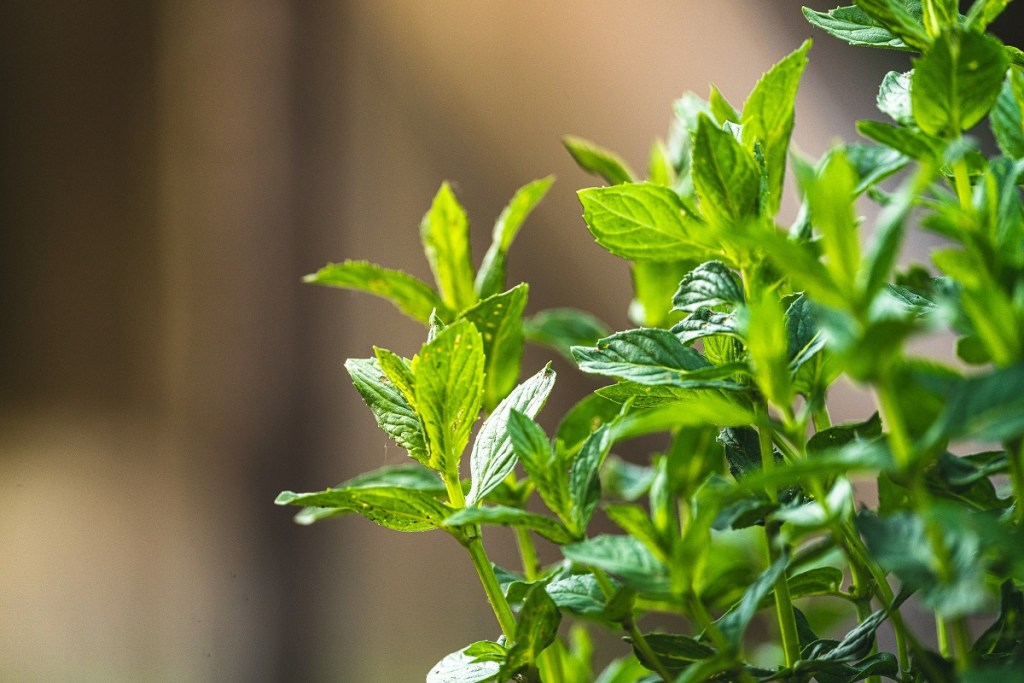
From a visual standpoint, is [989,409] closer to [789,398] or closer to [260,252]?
[789,398]

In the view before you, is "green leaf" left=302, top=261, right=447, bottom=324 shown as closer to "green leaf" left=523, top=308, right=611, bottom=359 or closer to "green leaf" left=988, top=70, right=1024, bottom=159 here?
"green leaf" left=523, top=308, right=611, bottom=359

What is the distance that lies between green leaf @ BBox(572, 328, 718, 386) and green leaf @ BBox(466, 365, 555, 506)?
0.02 meters

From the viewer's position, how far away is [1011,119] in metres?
0.39

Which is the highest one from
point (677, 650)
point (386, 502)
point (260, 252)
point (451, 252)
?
point (260, 252)

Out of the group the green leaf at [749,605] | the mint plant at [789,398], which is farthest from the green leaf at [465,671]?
the green leaf at [749,605]

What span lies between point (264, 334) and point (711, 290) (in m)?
1.28

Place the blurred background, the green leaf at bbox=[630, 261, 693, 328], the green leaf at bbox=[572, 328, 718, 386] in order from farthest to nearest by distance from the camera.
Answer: the blurred background, the green leaf at bbox=[630, 261, 693, 328], the green leaf at bbox=[572, 328, 718, 386]

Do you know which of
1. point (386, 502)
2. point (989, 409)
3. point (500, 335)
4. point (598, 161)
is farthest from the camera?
point (598, 161)

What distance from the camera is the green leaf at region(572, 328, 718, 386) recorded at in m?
0.35

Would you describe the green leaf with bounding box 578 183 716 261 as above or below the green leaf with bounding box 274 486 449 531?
above

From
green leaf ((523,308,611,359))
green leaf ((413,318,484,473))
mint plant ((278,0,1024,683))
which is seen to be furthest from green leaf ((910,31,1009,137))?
green leaf ((523,308,611,359))

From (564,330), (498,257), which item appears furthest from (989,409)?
(564,330)

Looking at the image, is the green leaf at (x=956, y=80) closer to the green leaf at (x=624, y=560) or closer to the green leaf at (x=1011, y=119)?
the green leaf at (x=1011, y=119)

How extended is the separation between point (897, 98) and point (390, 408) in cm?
27
